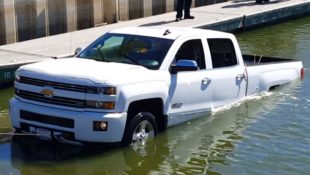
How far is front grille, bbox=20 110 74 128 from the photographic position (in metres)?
8.66

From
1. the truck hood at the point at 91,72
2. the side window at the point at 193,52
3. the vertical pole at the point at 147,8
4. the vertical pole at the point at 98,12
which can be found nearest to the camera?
the truck hood at the point at 91,72

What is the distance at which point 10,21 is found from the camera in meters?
16.2

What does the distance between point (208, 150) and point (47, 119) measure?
230 cm

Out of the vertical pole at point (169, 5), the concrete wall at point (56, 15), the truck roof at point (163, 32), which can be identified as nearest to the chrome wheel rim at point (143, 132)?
the truck roof at point (163, 32)

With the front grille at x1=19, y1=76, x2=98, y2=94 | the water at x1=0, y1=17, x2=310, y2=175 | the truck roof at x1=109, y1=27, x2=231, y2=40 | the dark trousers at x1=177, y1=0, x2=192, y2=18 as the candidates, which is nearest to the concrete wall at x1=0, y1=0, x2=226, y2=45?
the dark trousers at x1=177, y1=0, x2=192, y2=18

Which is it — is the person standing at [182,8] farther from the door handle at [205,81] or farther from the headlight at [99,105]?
the headlight at [99,105]

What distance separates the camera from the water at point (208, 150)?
28.8ft

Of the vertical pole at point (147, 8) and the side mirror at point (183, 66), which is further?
the vertical pole at point (147, 8)

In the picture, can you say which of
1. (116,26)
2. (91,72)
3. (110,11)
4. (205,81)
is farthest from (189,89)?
(110,11)

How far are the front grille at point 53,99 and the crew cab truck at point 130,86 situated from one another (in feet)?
0.04

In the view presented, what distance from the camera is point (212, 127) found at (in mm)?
10664

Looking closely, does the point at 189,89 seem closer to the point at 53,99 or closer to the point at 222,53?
the point at 222,53

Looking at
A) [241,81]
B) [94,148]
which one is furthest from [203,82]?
[94,148]

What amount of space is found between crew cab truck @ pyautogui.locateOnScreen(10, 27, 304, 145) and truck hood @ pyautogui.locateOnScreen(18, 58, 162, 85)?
0.04 ft
